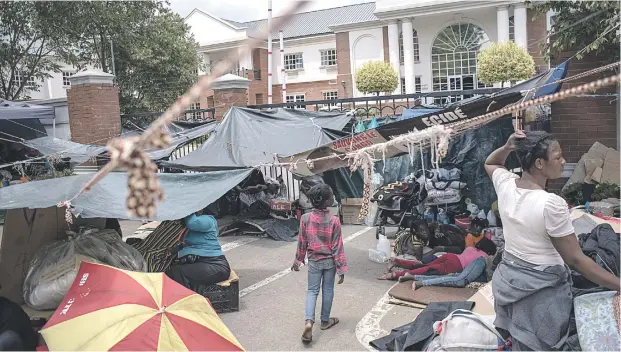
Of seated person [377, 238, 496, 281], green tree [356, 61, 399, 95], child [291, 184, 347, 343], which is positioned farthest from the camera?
green tree [356, 61, 399, 95]

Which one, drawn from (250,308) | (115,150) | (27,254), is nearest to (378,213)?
(250,308)

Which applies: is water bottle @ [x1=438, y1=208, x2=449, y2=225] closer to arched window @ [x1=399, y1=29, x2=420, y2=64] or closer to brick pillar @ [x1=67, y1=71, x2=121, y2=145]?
brick pillar @ [x1=67, y1=71, x2=121, y2=145]

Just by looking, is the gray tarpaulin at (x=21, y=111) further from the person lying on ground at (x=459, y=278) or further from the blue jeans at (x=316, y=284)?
the person lying on ground at (x=459, y=278)

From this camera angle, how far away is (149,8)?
53.1 feet

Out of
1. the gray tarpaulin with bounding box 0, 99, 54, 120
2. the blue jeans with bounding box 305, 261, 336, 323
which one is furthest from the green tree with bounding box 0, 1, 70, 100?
the blue jeans with bounding box 305, 261, 336, 323

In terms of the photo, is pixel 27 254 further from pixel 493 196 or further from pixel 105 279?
pixel 493 196

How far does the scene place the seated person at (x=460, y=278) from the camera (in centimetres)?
608

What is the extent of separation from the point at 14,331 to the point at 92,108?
29.8ft

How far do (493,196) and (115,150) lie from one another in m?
7.37

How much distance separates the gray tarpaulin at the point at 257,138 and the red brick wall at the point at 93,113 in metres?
4.53

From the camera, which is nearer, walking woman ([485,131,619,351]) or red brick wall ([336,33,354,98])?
walking woman ([485,131,619,351])

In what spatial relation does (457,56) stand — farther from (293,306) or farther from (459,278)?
(293,306)

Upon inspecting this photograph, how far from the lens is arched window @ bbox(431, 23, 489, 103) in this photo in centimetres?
2802

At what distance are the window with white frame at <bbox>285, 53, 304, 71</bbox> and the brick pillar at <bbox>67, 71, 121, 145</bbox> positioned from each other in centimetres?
2349
